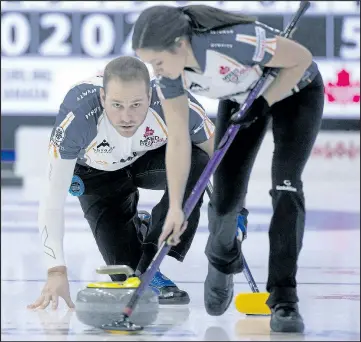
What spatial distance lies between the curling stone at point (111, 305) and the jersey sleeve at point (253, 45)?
2.21 ft

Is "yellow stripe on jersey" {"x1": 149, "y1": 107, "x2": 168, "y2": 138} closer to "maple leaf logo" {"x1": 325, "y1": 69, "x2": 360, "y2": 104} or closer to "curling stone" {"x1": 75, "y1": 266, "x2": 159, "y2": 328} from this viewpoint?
"curling stone" {"x1": 75, "y1": 266, "x2": 159, "y2": 328}

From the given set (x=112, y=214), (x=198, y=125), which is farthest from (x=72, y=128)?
(x=112, y=214)

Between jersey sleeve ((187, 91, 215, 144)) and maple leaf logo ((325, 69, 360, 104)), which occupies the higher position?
jersey sleeve ((187, 91, 215, 144))

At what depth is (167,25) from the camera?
2.63 metres

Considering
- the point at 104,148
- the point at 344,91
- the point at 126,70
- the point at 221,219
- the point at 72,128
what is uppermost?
the point at 126,70

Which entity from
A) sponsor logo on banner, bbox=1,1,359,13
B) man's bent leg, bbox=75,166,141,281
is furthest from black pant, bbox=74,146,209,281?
sponsor logo on banner, bbox=1,1,359,13

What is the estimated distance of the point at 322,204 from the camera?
25.5ft

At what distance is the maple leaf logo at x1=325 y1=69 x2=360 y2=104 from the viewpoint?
9.83 m

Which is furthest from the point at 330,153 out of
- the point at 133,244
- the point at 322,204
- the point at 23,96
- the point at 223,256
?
the point at 223,256

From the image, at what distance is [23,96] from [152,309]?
744 centimetres

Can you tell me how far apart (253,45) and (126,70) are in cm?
59

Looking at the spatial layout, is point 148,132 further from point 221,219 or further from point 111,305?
point 111,305

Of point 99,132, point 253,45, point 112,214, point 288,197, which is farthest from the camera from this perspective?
point 112,214

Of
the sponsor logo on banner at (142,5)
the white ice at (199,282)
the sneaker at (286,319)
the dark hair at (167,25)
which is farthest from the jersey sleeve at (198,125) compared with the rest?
the sponsor logo on banner at (142,5)
